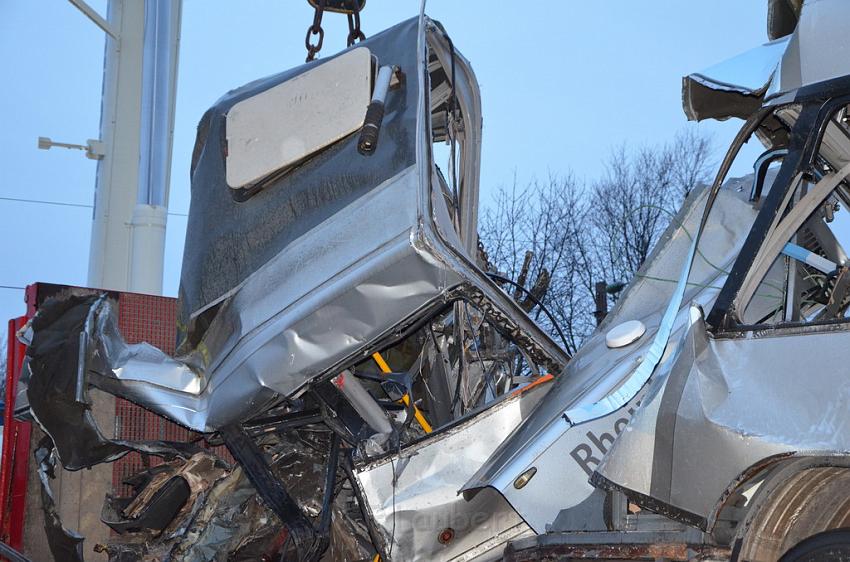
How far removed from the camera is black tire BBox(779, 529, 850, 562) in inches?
110

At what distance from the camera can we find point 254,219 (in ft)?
16.1

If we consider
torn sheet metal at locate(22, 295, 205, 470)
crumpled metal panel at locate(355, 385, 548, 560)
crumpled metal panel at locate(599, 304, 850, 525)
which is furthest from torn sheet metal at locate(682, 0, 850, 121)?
torn sheet metal at locate(22, 295, 205, 470)

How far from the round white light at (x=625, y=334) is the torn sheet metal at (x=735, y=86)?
3.21ft

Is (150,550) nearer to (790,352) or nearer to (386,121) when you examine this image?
(386,121)

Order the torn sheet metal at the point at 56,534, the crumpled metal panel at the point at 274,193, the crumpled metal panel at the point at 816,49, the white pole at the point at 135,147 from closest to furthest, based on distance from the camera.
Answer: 1. the crumpled metal panel at the point at 816,49
2. the crumpled metal panel at the point at 274,193
3. the torn sheet metal at the point at 56,534
4. the white pole at the point at 135,147

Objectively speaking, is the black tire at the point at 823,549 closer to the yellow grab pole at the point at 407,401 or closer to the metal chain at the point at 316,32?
the yellow grab pole at the point at 407,401

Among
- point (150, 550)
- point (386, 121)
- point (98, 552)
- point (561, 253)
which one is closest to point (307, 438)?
point (150, 550)

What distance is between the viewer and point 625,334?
435 cm

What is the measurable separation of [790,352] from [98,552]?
390 cm

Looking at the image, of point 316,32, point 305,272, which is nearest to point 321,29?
point 316,32

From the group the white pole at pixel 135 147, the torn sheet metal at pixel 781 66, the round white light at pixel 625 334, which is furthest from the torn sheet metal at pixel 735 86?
the white pole at pixel 135 147

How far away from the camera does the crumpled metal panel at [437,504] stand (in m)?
4.36

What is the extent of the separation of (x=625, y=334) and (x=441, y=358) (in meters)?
1.08

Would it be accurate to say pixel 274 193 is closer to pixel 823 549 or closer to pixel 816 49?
pixel 816 49
